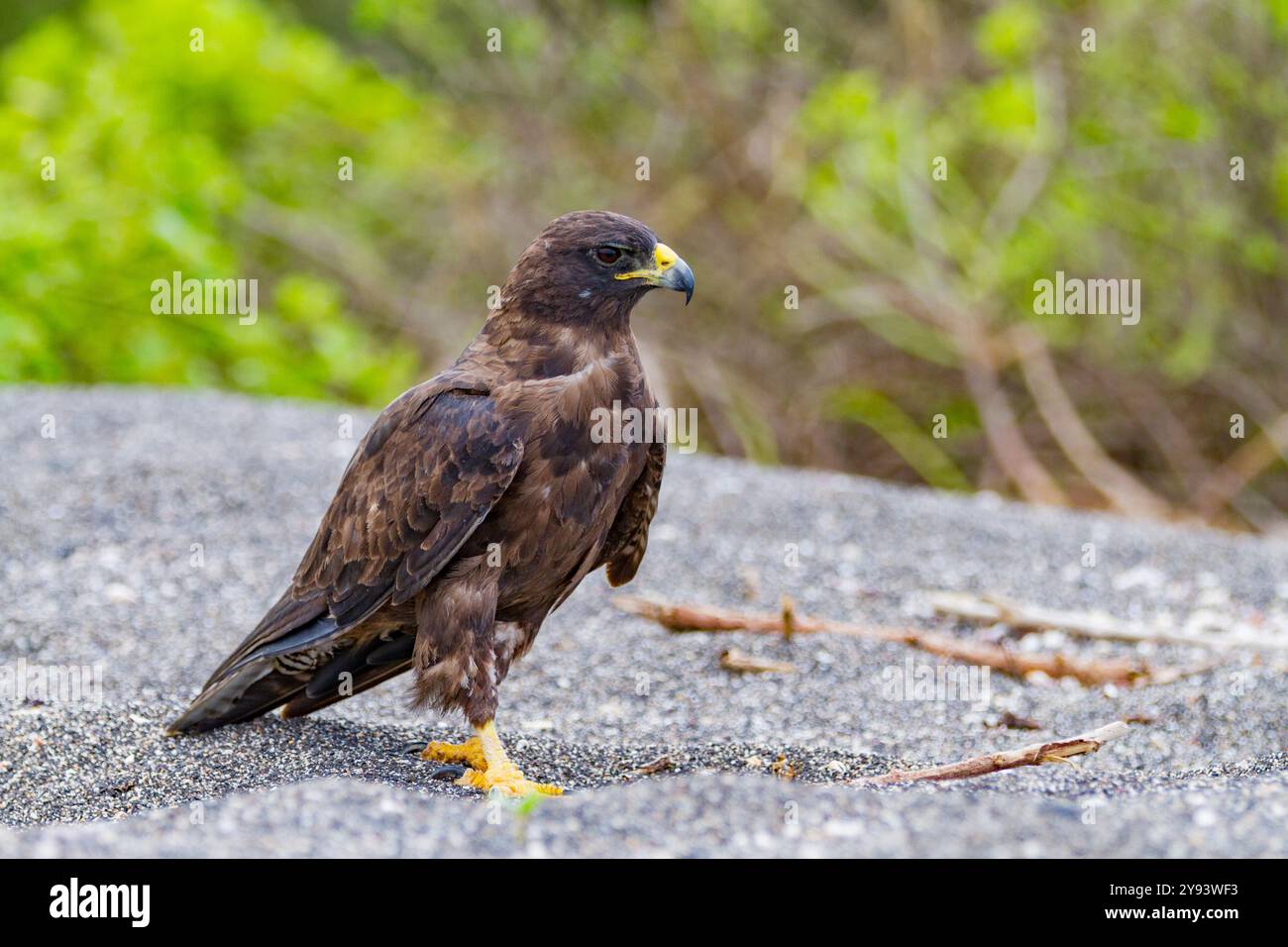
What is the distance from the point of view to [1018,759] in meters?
3.20

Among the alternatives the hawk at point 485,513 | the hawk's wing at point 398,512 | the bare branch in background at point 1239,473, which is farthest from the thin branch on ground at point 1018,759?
the bare branch in background at point 1239,473

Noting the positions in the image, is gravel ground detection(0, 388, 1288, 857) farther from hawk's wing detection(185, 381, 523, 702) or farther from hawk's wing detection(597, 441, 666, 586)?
hawk's wing detection(597, 441, 666, 586)

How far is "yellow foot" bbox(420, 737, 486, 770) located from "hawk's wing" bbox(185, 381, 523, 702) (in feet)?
1.24

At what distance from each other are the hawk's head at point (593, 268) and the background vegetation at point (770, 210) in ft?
16.9

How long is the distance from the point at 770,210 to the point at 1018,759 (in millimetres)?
6574

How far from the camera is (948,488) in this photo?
917 centimetres

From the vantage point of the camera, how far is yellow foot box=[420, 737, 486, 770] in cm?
366

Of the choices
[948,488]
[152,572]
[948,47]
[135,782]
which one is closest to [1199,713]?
[135,782]
